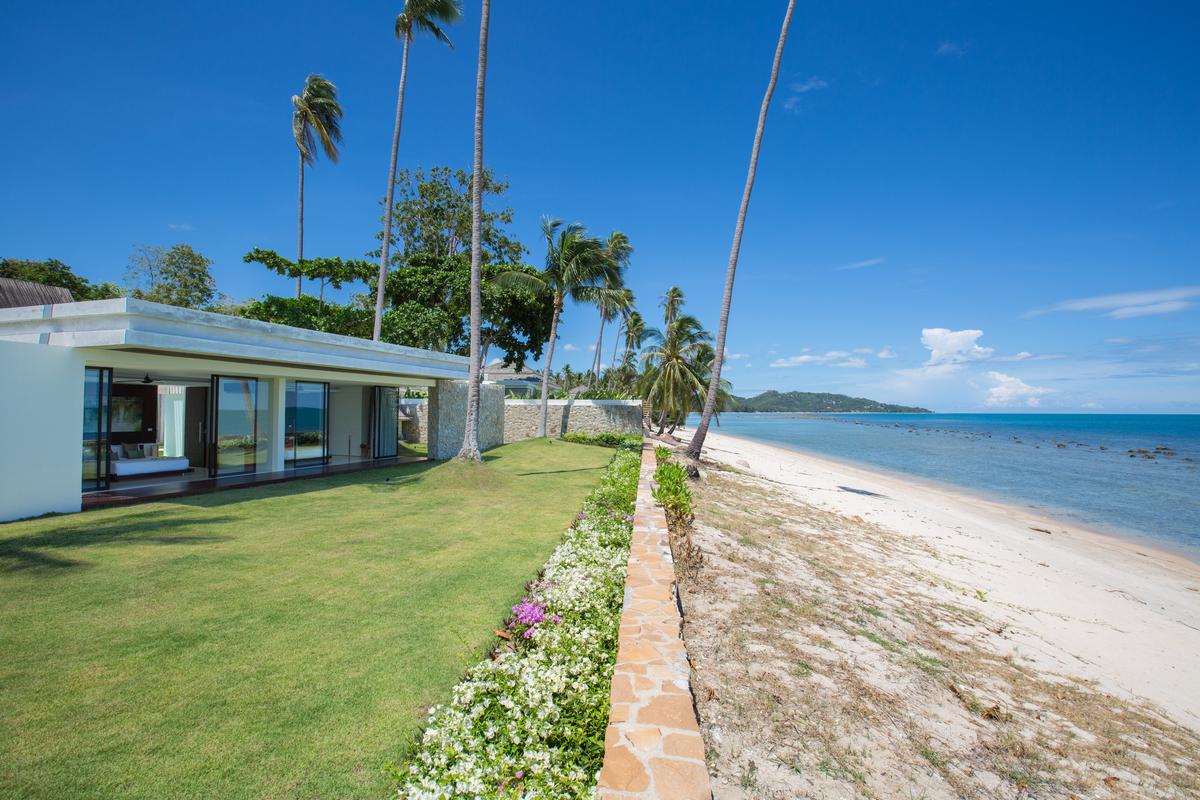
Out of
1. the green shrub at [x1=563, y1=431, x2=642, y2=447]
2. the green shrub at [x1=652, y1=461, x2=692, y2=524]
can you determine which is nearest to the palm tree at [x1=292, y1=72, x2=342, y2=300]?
the green shrub at [x1=563, y1=431, x2=642, y2=447]

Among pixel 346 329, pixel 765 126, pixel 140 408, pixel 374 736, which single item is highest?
pixel 765 126

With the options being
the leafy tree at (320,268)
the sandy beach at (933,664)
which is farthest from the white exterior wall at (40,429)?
the leafy tree at (320,268)

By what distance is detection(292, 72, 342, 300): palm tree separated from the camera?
66.4 feet

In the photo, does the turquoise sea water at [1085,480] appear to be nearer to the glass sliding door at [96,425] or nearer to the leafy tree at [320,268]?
the glass sliding door at [96,425]

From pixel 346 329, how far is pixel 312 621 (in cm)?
2369

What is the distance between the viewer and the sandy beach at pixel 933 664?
3539 millimetres

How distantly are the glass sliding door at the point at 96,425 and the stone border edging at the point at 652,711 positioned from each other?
9.96 m

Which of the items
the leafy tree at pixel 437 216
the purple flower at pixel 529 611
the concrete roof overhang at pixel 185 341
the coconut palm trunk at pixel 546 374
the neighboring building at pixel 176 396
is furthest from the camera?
the leafy tree at pixel 437 216

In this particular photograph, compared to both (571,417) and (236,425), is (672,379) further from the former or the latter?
(236,425)

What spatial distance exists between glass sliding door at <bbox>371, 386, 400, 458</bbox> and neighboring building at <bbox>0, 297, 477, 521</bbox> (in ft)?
0.14

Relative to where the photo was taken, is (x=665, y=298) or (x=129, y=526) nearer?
(x=129, y=526)

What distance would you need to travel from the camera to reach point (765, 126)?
15.3m

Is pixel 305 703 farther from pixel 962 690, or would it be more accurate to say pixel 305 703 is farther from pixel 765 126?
pixel 765 126

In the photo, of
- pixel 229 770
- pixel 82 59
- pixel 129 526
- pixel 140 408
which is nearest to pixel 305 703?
pixel 229 770
